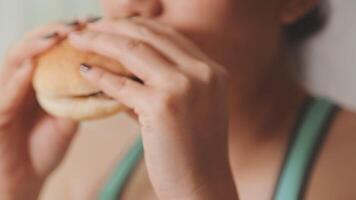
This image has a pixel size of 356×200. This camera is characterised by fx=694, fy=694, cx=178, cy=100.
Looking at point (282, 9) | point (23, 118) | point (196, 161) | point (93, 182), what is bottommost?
point (93, 182)

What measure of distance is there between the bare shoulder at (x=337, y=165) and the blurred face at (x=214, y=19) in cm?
16

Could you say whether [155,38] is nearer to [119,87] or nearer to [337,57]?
[119,87]

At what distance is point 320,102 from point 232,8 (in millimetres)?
210

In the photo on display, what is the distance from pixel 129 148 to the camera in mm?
1089

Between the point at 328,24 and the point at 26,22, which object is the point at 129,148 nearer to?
the point at 328,24

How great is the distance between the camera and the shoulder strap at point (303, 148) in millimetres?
890

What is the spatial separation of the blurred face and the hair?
134mm

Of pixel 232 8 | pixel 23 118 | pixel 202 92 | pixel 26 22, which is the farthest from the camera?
pixel 26 22

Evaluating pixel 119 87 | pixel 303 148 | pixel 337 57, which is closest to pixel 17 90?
pixel 119 87

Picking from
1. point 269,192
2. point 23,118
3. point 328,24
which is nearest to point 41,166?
point 23,118

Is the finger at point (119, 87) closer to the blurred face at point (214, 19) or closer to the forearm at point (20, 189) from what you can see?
the blurred face at point (214, 19)

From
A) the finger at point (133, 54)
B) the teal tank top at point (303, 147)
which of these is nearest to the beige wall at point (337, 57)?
the teal tank top at point (303, 147)

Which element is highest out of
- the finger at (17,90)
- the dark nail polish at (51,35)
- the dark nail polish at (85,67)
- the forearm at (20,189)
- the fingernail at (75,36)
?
the fingernail at (75,36)

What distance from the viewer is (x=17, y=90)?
33.9 inches
